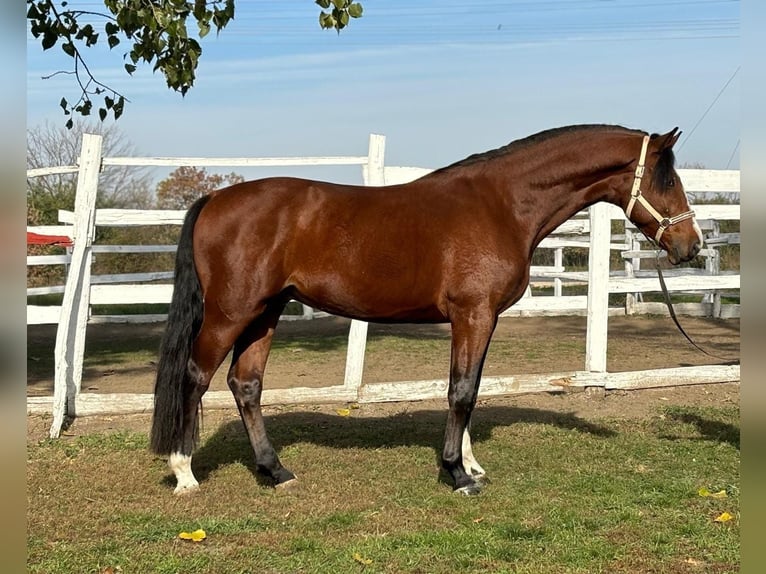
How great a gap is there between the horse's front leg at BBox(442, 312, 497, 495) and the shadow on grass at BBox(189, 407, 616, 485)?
0.74 m

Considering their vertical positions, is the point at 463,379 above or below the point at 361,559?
above

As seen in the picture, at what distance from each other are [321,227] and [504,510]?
209 cm

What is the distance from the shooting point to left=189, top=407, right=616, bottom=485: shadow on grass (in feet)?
19.1

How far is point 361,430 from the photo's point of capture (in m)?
6.46

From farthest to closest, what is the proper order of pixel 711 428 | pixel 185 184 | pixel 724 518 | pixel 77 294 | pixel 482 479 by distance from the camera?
1. pixel 185 184
2. pixel 77 294
3. pixel 711 428
4. pixel 482 479
5. pixel 724 518

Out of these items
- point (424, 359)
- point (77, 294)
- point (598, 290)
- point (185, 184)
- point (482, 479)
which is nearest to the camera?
point (482, 479)

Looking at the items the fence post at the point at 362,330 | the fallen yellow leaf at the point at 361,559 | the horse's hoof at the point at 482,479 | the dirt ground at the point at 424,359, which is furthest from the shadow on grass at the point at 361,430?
the fallen yellow leaf at the point at 361,559

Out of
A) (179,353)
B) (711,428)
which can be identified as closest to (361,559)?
(179,353)

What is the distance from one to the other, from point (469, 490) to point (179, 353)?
203cm

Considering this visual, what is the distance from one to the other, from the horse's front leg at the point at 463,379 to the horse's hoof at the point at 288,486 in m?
0.97

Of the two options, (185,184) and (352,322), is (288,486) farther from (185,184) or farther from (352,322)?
(185,184)

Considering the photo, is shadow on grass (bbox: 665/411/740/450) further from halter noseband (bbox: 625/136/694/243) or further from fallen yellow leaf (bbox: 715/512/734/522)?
halter noseband (bbox: 625/136/694/243)

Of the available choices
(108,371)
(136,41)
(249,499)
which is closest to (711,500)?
(249,499)
